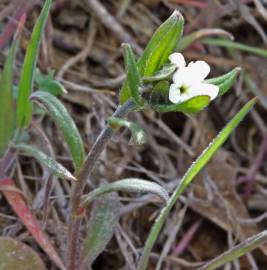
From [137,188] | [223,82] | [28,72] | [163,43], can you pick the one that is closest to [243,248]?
[137,188]

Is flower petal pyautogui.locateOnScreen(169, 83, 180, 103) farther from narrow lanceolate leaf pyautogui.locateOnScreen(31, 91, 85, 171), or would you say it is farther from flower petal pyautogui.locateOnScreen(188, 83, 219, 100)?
narrow lanceolate leaf pyautogui.locateOnScreen(31, 91, 85, 171)

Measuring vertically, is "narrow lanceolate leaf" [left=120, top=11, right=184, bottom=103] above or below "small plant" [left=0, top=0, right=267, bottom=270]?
above

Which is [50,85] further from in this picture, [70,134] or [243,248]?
[243,248]

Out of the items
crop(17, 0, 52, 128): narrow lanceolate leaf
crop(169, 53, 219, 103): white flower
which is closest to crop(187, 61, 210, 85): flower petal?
crop(169, 53, 219, 103): white flower

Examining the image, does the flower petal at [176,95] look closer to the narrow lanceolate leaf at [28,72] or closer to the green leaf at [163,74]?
the green leaf at [163,74]

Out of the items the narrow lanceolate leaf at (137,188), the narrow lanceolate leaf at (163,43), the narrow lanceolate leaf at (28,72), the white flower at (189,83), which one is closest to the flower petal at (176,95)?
the white flower at (189,83)

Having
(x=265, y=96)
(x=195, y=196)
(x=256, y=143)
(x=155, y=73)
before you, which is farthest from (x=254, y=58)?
(x=155, y=73)
